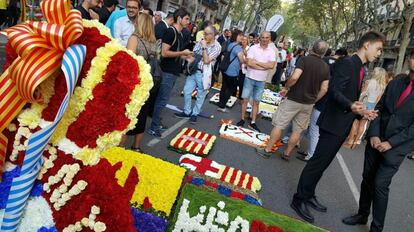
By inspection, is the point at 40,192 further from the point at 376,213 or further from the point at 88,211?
the point at 376,213

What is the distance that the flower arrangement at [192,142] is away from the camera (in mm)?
5746

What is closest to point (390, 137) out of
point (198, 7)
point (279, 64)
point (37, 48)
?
point (37, 48)

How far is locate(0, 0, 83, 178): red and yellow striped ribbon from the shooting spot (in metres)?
1.55

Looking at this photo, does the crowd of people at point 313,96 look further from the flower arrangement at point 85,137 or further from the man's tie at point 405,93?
the flower arrangement at point 85,137

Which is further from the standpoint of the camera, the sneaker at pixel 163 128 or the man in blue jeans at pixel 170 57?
the sneaker at pixel 163 128

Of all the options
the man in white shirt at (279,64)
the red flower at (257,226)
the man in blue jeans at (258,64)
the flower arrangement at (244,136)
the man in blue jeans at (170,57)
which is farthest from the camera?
the man in white shirt at (279,64)

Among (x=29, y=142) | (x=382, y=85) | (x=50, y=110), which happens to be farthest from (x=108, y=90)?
(x=382, y=85)

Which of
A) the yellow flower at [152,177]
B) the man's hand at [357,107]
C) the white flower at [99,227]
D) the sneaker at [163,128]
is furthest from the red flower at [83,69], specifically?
the sneaker at [163,128]

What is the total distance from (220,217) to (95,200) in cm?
129

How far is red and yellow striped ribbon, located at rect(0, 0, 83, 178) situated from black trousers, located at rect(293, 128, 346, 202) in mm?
3376

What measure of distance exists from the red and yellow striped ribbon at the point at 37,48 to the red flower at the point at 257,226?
180cm

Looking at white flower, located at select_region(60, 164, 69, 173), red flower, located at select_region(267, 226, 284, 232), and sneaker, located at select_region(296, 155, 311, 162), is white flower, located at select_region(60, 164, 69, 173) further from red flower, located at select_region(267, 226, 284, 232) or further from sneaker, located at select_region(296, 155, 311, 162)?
sneaker, located at select_region(296, 155, 311, 162)

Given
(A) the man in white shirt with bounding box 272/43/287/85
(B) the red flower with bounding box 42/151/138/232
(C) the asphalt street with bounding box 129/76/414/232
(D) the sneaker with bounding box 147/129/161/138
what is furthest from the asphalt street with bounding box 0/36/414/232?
(A) the man in white shirt with bounding box 272/43/287/85

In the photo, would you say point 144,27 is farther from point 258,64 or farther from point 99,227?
point 258,64
